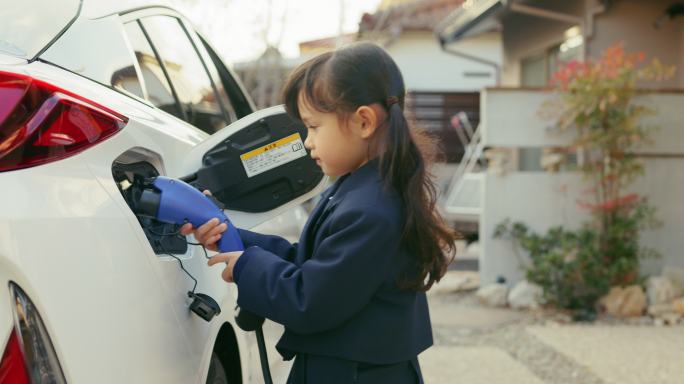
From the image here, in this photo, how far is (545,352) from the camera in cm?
564

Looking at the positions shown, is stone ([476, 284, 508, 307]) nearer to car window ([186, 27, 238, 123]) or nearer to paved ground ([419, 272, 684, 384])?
paved ground ([419, 272, 684, 384])

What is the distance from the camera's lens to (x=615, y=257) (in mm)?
6867

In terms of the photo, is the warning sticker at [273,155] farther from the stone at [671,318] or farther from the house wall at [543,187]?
the house wall at [543,187]

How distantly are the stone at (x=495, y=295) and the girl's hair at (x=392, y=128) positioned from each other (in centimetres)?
551

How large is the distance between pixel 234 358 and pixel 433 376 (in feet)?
9.83

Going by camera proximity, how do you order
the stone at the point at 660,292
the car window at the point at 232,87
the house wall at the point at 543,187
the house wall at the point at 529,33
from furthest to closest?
the house wall at the point at 529,33
the house wall at the point at 543,187
the stone at the point at 660,292
the car window at the point at 232,87

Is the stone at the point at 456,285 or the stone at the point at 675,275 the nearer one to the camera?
the stone at the point at 675,275

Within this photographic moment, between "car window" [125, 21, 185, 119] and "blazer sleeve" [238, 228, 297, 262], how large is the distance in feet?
1.74

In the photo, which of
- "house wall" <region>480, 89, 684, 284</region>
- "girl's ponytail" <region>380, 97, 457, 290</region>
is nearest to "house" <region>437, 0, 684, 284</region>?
"house wall" <region>480, 89, 684, 284</region>

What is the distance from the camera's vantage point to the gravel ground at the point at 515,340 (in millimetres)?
5098

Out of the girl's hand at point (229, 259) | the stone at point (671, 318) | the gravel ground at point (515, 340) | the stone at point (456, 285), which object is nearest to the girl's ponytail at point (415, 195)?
the girl's hand at point (229, 259)

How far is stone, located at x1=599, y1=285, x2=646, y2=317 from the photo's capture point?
259 inches

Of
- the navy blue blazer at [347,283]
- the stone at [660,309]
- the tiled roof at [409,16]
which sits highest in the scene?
the tiled roof at [409,16]

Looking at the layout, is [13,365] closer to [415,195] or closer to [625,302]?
[415,195]
